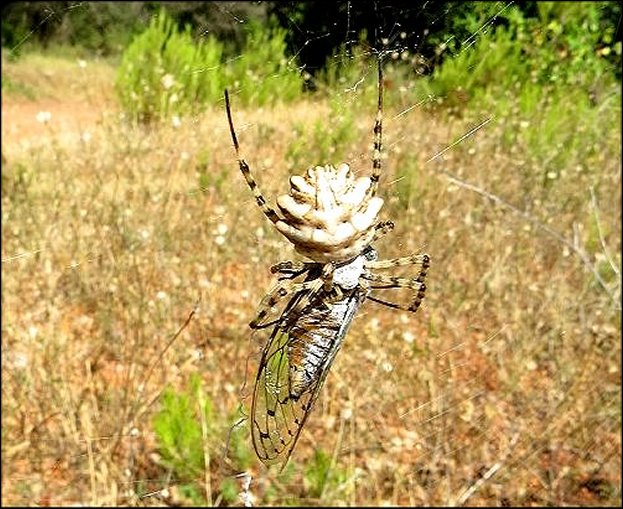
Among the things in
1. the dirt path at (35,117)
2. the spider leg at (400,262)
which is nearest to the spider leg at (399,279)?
the spider leg at (400,262)

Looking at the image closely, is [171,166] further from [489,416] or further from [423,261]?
[423,261]

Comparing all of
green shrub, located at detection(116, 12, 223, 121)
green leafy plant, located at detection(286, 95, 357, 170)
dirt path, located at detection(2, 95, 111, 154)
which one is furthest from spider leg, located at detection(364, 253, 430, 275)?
dirt path, located at detection(2, 95, 111, 154)

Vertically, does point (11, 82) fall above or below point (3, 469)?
above

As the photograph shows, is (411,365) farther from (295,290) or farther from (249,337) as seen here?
(295,290)

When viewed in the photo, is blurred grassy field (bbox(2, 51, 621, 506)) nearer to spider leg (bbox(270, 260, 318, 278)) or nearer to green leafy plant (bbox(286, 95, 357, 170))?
green leafy plant (bbox(286, 95, 357, 170))

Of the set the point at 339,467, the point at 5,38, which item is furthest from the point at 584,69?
the point at 5,38

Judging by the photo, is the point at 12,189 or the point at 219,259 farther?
the point at 12,189

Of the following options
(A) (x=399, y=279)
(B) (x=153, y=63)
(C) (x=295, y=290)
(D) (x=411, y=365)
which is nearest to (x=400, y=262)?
(A) (x=399, y=279)
